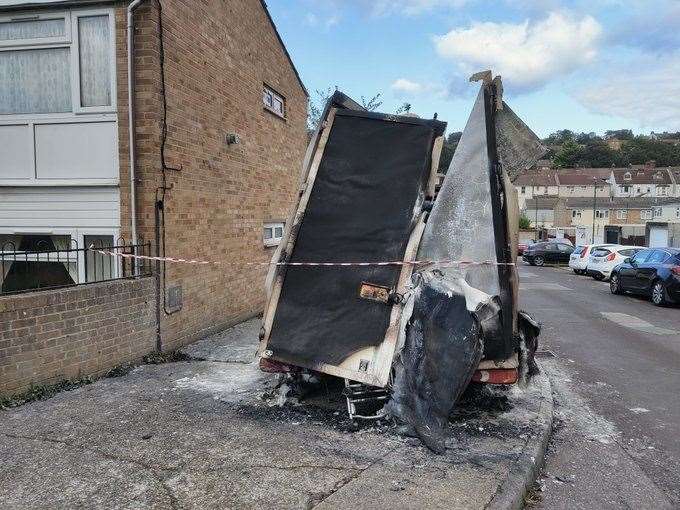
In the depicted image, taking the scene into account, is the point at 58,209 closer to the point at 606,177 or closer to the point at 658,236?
the point at 658,236

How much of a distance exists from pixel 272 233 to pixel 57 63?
5276mm

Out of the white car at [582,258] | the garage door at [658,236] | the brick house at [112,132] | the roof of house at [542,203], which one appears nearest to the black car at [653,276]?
the white car at [582,258]

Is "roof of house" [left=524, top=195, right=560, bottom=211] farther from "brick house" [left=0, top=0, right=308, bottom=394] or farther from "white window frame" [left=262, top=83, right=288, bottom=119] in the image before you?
"brick house" [left=0, top=0, right=308, bottom=394]

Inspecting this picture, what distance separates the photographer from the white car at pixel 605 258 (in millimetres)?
20859

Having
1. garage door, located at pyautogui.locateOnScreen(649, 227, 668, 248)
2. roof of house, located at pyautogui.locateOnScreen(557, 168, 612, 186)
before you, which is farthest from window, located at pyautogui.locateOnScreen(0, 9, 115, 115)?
roof of house, located at pyautogui.locateOnScreen(557, 168, 612, 186)

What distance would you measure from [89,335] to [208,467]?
2759 mm

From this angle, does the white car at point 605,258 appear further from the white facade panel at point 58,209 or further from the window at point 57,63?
the window at point 57,63

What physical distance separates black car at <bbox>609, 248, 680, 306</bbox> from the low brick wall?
1277 cm

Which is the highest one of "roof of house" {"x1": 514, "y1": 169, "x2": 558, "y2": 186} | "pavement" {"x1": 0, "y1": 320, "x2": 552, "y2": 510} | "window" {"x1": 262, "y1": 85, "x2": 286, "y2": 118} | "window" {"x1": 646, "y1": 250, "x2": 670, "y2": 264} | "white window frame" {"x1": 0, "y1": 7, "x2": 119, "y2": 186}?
"roof of house" {"x1": 514, "y1": 169, "x2": 558, "y2": 186}

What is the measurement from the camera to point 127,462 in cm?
388

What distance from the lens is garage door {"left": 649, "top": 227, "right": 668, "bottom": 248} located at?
31516 mm

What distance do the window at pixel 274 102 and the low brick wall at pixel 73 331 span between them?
524cm

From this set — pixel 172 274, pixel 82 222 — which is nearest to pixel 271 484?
pixel 172 274

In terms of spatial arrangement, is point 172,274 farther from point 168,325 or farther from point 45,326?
point 45,326
